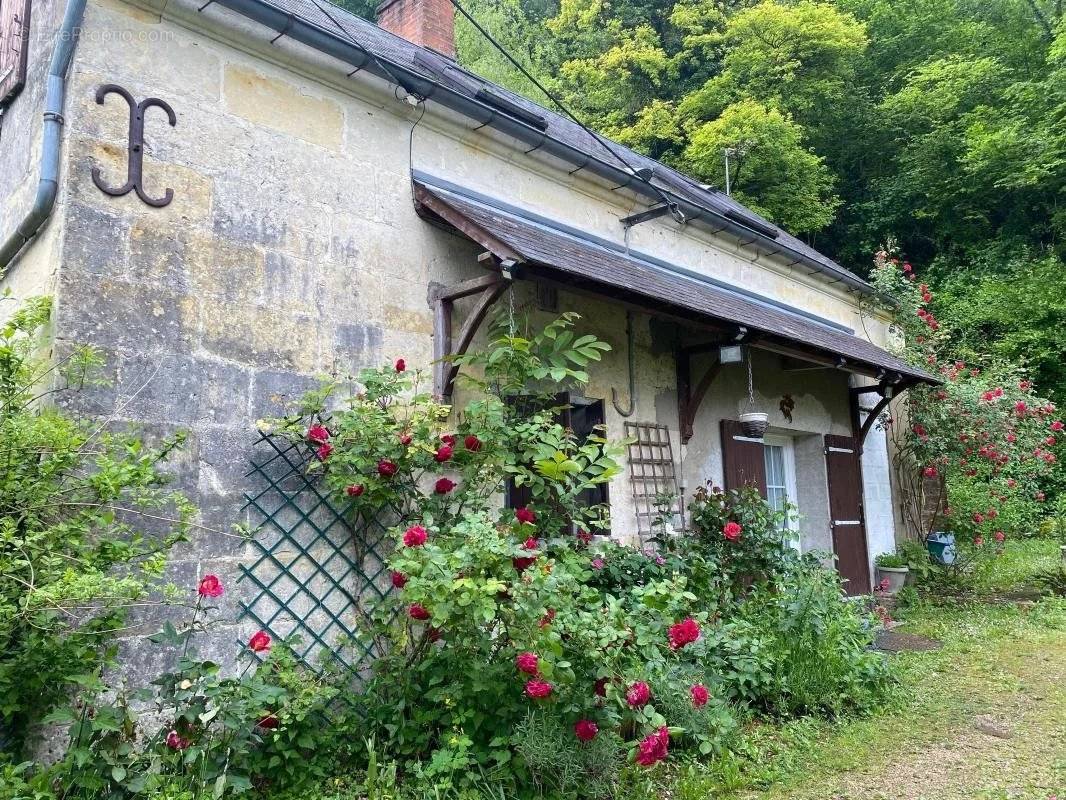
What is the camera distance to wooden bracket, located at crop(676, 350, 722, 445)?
6.77m

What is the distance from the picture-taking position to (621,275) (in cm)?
528

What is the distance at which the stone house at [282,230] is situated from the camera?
3561 mm

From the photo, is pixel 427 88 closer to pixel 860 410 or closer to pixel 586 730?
pixel 586 730

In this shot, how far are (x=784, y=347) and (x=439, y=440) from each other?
4025mm

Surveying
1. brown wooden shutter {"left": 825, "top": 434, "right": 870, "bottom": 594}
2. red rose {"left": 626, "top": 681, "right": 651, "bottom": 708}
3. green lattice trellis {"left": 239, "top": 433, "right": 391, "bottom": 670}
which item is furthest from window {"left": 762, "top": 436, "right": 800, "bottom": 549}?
red rose {"left": 626, "top": 681, "right": 651, "bottom": 708}

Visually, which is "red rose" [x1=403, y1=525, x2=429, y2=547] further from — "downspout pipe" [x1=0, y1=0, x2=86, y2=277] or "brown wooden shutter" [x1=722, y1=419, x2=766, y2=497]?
Result: "brown wooden shutter" [x1=722, y1=419, x2=766, y2=497]

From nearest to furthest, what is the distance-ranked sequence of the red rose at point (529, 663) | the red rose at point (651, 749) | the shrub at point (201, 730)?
the shrub at point (201, 730) → the red rose at point (529, 663) → the red rose at point (651, 749)

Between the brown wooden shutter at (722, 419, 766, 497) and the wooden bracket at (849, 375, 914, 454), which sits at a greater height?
the wooden bracket at (849, 375, 914, 454)

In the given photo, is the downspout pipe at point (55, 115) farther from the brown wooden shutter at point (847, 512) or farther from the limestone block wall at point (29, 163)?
the brown wooden shutter at point (847, 512)

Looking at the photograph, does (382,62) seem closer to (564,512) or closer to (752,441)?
(564,512)

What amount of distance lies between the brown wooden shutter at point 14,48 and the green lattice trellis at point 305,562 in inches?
92.8

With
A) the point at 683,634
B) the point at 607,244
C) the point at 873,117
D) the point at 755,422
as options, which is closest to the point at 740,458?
the point at 755,422

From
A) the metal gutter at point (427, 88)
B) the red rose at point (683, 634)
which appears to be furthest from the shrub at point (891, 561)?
the red rose at point (683, 634)

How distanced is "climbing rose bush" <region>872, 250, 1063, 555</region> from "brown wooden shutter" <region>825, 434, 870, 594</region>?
104cm
